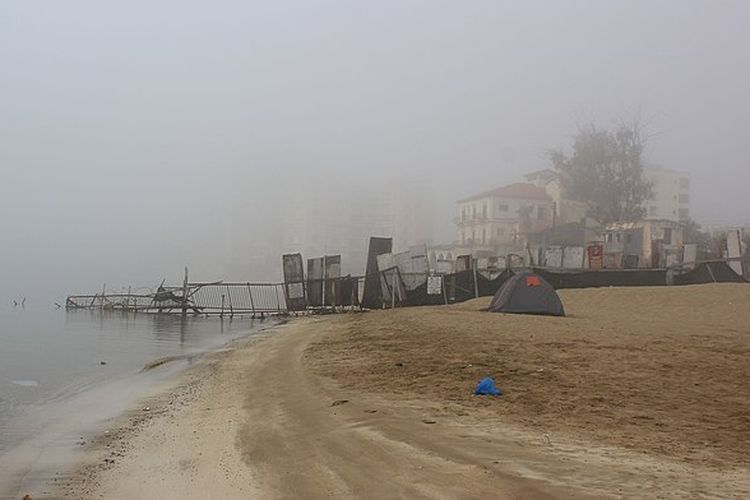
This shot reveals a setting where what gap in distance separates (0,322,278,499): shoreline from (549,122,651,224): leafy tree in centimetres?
5893

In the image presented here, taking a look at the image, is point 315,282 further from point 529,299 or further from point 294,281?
point 529,299

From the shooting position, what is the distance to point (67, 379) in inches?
604

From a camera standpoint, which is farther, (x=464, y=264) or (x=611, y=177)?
(x=611, y=177)

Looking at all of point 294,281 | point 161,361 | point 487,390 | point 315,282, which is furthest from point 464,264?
point 487,390

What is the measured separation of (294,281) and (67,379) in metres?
20.6

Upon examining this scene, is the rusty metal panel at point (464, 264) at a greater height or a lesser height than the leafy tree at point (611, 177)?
lesser

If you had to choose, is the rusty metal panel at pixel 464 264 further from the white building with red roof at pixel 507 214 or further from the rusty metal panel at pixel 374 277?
the white building with red roof at pixel 507 214

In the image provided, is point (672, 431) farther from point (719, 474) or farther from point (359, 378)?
point (359, 378)

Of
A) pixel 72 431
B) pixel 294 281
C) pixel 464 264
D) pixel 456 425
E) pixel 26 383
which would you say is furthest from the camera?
pixel 294 281

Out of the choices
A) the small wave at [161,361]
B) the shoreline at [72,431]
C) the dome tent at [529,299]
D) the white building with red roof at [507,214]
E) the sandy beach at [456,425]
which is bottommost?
the small wave at [161,361]

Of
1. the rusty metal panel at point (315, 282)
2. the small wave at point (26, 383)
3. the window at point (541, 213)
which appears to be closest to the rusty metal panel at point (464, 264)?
the rusty metal panel at point (315, 282)

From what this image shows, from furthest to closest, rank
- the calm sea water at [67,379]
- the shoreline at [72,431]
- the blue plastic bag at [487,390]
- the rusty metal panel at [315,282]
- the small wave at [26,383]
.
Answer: the rusty metal panel at [315,282] < the small wave at [26,383] < the calm sea water at [67,379] < the blue plastic bag at [487,390] < the shoreline at [72,431]

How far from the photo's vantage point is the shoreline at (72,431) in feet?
21.4

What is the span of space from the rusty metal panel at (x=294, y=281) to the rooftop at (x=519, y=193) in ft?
157
